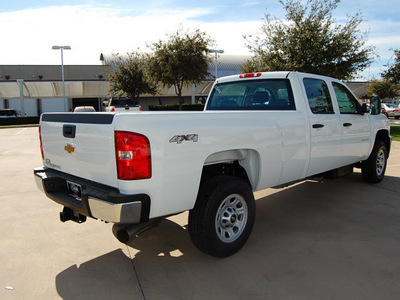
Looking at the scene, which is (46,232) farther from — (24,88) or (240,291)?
(24,88)

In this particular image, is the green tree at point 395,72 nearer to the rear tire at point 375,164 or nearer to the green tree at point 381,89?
the rear tire at point 375,164

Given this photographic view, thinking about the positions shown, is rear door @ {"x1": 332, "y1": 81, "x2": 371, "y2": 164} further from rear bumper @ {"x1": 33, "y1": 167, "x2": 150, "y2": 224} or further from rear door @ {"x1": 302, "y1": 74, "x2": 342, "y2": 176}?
rear bumper @ {"x1": 33, "y1": 167, "x2": 150, "y2": 224}

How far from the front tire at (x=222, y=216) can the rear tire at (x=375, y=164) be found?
139 inches

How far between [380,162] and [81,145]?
562 centimetres

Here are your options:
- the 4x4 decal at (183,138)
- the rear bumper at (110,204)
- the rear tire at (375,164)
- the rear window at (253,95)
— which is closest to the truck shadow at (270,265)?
the rear bumper at (110,204)

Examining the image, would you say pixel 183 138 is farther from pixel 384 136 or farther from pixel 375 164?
pixel 384 136

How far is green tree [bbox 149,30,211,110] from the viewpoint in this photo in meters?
24.6

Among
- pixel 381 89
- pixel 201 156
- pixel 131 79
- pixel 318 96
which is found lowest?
pixel 201 156

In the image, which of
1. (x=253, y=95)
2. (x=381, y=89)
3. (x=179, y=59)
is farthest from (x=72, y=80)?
(x=253, y=95)

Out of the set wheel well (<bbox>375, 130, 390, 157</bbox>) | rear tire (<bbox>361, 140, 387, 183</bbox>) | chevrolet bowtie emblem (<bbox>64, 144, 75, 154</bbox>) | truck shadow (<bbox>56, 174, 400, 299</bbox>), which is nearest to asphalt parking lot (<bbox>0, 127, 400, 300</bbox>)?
truck shadow (<bbox>56, 174, 400, 299</bbox>)

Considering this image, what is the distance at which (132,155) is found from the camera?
2658 millimetres

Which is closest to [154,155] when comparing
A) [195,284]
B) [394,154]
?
[195,284]

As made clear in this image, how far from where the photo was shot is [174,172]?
2.83 m

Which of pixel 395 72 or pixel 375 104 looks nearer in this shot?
pixel 375 104
